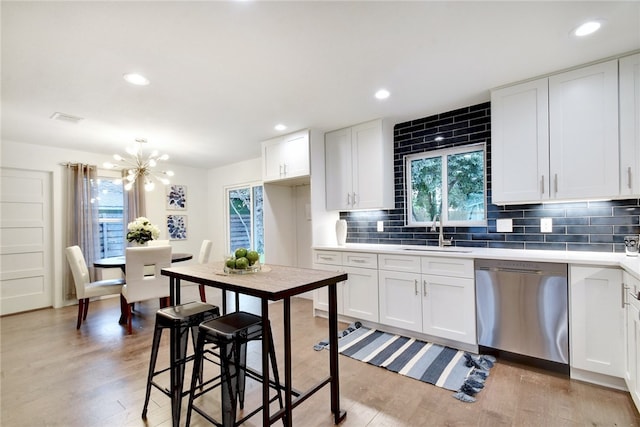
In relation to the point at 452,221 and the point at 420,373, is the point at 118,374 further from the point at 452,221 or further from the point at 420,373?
the point at 452,221

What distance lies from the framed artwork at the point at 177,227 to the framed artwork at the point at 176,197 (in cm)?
20

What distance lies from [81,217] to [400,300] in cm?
475

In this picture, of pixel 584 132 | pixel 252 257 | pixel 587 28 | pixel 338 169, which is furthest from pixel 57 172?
pixel 584 132

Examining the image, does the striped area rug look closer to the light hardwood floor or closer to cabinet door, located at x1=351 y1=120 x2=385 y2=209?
the light hardwood floor

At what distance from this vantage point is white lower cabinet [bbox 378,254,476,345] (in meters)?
2.65

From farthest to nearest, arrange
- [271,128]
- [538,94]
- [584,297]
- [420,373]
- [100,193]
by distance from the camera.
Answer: [100,193] < [271,128] < [538,94] < [420,373] < [584,297]

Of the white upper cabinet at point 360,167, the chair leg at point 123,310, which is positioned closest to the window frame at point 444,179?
the white upper cabinet at point 360,167

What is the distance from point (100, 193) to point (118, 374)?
356cm

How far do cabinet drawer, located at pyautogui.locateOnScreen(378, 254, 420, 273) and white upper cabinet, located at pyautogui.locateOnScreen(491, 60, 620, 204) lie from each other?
3.09 ft

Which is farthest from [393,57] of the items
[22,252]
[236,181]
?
[22,252]

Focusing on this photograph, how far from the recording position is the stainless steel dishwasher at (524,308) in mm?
2248

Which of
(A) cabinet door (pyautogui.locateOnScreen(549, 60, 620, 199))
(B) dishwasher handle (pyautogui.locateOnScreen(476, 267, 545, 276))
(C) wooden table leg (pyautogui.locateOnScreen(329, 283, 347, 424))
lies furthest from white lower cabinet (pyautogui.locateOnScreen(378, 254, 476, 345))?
(C) wooden table leg (pyautogui.locateOnScreen(329, 283, 347, 424))

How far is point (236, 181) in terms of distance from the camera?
19.4 feet

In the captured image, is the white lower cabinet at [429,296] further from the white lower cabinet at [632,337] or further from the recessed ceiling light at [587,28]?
the recessed ceiling light at [587,28]
